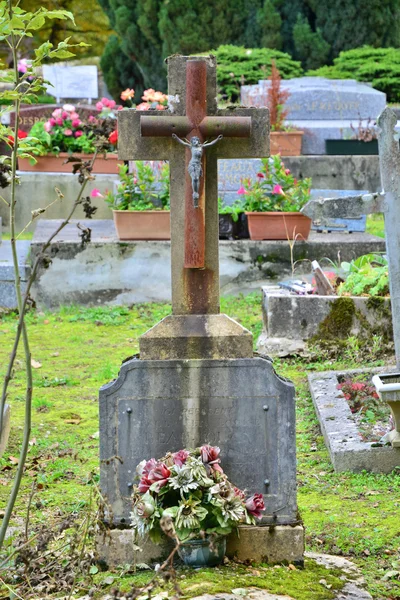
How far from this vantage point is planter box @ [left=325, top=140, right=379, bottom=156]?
1418 centimetres

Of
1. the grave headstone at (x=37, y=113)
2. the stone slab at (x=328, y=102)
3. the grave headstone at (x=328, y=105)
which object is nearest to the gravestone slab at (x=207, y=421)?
the grave headstone at (x=328, y=105)

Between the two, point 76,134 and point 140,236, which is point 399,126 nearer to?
point 76,134

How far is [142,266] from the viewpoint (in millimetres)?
10336

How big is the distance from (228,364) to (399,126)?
432 inches

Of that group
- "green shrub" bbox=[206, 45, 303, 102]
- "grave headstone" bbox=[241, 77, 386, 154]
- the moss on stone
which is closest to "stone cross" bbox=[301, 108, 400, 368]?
the moss on stone

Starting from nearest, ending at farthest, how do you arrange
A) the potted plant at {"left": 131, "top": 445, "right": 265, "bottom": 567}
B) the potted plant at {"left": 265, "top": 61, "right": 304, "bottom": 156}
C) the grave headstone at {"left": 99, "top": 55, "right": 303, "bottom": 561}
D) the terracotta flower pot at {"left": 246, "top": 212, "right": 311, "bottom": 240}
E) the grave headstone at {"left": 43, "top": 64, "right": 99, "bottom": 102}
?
the potted plant at {"left": 131, "top": 445, "right": 265, "bottom": 567}, the grave headstone at {"left": 99, "top": 55, "right": 303, "bottom": 561}, the terracotta flower pot at {"left": 246, "top": 212, "right": 311, "bottom": 240}, the potted plant at {"left": 265, "top": 61, "right": 304, "bottom": 156}, the grave headstone at {"left": 43, "top": 64, "right": 99, "bottom": 102}

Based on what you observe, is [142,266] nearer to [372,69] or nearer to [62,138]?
[62,138]

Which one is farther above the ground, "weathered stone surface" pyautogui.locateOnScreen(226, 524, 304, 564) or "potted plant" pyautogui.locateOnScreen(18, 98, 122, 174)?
"potted plant" pyautogui.locateOnScreen(18, 98, 122, 174)

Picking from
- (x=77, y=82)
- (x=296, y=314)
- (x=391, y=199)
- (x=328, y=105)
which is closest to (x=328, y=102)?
(x=328, y=105)

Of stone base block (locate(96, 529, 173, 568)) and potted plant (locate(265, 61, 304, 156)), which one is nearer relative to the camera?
stone base block (locate(96, 529, 173, 568))

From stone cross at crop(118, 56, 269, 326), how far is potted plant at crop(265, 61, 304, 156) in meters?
8.68

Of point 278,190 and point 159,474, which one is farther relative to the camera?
point 278,190

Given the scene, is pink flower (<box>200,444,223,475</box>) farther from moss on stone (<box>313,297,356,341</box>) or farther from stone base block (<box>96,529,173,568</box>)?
moss on stone (<box>313,297,356,341</box>)

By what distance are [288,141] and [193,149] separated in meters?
9.25
